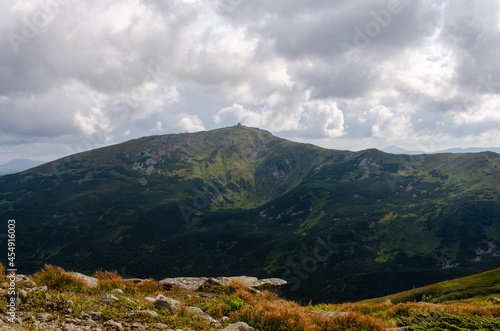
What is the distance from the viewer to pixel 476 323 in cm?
1080

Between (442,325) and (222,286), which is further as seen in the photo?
(222,286)

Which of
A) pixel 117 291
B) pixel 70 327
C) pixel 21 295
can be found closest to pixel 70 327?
pixel 70 327

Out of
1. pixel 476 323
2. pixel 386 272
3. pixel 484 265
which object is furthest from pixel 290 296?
pixel 476 323

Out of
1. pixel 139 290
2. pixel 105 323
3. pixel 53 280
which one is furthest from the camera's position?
pixel 139 290

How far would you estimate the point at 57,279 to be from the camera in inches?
512

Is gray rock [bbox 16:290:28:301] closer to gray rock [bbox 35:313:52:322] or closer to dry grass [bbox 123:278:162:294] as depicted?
gray rock [bbox 35:313:52:322]

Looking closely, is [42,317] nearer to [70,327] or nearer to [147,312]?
[70,327]

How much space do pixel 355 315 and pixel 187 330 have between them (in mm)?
7097

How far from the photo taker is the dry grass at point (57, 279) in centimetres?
1264

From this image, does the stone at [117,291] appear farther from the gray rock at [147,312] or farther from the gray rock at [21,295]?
the gray rock at [21,295]

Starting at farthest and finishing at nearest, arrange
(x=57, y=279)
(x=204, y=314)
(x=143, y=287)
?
(x=143, y=287) → (x=57, y=279) → (x=204, y=314)

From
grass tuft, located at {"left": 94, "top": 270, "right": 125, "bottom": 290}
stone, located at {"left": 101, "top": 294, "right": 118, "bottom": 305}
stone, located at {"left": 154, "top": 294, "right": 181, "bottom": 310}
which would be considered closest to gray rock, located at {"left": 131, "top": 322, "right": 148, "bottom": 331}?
stone, located at {"left": 154, "top": 294, "right": 181, "bottom": 310}

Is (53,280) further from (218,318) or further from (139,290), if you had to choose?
(218,318)

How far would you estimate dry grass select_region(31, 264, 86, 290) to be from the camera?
12641 millimetres
